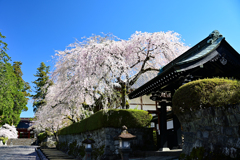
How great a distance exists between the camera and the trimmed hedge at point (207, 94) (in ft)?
15.6

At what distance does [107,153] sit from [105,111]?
2052 mm

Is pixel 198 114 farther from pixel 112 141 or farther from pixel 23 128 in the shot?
pixel 23 128

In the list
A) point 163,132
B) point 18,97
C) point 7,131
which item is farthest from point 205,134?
point 7,131

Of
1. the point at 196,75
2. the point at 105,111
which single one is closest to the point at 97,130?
the point at 105,111

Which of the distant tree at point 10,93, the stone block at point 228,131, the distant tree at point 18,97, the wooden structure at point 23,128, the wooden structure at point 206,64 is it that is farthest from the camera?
the wooden structure at point 23,128

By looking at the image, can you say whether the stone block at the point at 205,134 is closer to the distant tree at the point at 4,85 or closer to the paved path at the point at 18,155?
the paved path at the point at 18,155

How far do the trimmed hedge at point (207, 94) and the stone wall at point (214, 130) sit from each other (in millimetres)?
151

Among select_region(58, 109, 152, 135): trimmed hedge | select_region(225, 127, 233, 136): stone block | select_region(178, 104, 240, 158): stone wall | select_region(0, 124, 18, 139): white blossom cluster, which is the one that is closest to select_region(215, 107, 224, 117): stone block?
select_region(178, 104, 240, 158): stone wall

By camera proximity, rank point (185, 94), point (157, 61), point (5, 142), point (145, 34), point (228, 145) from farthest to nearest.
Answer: point (5, 142) → point (157, 61) → point (145, 34) → point (185, 94) → point (228, 145)

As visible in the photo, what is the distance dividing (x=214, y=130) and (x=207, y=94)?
36.3 inches

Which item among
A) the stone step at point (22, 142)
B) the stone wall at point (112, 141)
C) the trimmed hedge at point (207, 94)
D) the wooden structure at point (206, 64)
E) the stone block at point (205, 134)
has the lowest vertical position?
the stone step at point (22, 142)

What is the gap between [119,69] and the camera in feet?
37.7

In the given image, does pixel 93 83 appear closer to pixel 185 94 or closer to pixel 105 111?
pixel 105 111

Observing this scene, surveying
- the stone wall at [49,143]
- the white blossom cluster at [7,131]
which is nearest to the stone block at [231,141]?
the stone wall at [49,143]
